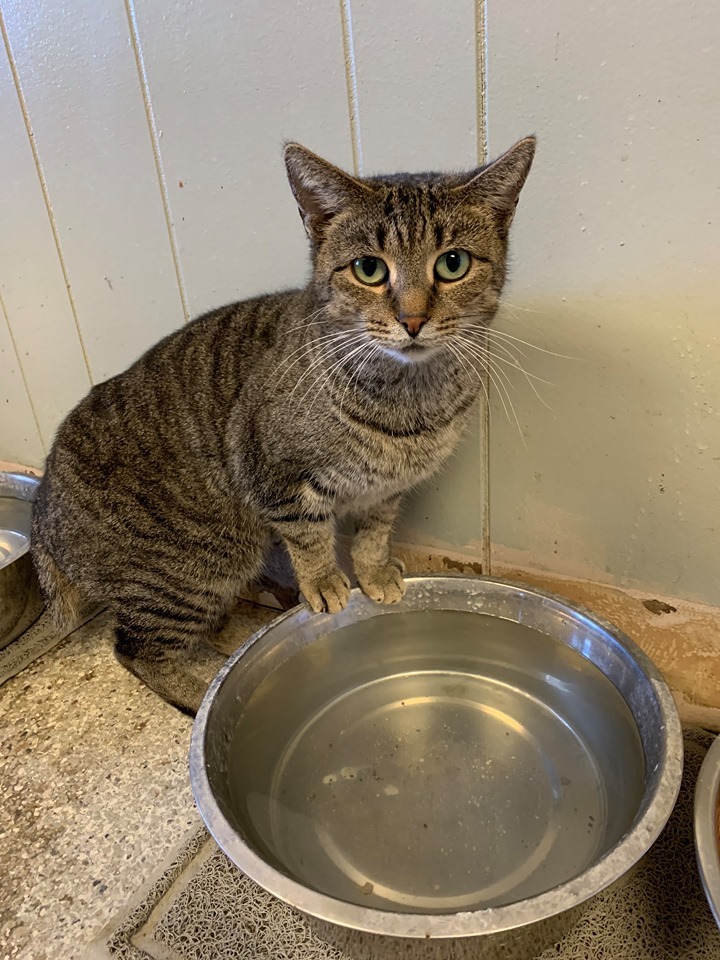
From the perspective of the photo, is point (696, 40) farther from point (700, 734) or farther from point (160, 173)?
point (700, 734)

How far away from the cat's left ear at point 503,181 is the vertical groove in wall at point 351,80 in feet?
1.03

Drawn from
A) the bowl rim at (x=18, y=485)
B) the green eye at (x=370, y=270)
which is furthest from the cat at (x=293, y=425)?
the bowl rim at (x=18, y=485)

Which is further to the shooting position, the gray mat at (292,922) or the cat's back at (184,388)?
the cat's back at (184,388)

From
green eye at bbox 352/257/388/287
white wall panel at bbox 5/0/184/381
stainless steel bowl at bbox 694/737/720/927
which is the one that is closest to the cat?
green eye at bbox 352/257/388/287

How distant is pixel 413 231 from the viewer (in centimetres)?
97

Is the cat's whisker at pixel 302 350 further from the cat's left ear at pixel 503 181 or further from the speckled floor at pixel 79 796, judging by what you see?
the speckled floor at pixel 79 796

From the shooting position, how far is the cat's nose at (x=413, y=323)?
0.94 metres

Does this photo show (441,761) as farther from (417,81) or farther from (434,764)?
(417,81)

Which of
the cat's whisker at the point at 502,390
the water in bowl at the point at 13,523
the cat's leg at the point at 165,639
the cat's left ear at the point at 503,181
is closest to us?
the cat's left ear at the point at 503,181

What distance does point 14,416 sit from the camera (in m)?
2.01

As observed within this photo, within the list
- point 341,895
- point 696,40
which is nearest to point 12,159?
point 696,40

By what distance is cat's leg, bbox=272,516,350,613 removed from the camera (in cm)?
122

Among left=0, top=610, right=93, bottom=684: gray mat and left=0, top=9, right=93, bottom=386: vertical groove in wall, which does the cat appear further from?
left=0, top=9, right=93, bottom=386: vertical groove in wall

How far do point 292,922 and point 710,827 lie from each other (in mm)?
604
